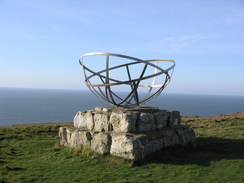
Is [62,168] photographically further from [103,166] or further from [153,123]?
[153,123]

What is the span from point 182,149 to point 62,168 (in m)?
4.63

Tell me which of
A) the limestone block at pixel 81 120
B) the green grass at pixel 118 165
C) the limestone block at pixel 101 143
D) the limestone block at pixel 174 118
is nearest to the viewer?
the green grass at pixel 118 165

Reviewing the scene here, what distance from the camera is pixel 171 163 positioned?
771cm

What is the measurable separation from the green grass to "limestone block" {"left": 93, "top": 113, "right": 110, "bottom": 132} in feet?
3.14

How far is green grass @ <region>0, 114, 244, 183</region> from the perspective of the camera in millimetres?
6430

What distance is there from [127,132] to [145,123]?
814 mm

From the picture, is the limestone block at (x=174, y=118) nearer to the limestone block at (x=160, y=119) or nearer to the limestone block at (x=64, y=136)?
the limestone block at (x=160, y=119)

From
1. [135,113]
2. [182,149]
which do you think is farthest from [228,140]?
[135,113]

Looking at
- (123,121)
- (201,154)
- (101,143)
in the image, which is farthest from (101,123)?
(201,154)

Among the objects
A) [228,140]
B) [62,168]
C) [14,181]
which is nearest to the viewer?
[14,181]

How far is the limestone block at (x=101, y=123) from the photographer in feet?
29.3

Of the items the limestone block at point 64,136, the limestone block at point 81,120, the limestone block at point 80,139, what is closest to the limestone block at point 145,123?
the limestone block at point 80,139

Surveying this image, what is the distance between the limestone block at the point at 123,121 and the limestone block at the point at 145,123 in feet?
0.63

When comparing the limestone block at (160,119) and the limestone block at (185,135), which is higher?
the limestone block at (160,119)
